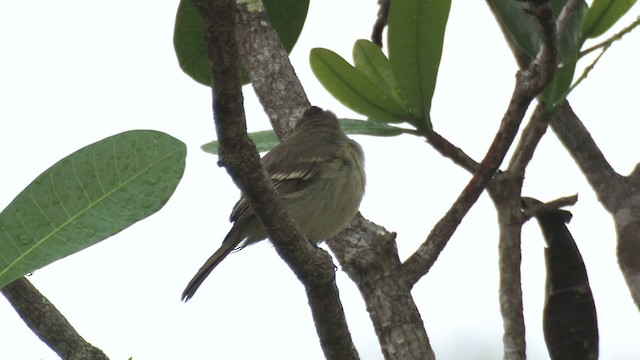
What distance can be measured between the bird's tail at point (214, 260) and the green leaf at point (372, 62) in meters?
1.08

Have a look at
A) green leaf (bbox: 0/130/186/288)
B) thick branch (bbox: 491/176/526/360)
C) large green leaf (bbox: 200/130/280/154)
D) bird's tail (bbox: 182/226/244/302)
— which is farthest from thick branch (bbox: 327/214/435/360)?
green leaf (bbox: 0/130/186/288)

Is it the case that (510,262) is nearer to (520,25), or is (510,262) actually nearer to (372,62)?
(520,25)

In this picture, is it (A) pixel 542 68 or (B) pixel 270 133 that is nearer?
(A) pixel 542 68

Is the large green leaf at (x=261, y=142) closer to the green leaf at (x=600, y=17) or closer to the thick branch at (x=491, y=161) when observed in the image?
the thick branch at (x=491, y=161)

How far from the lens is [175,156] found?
236 cm

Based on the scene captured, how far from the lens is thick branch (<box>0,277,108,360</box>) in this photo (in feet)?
7.57

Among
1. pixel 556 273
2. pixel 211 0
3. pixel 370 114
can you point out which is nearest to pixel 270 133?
pixel 370 114

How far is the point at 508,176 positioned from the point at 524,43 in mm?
482

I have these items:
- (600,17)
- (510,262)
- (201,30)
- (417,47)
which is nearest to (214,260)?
(201,30)

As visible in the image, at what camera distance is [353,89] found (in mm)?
3809

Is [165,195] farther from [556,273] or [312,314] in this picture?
[556,273]

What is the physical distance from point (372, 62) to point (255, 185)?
5.42 ft

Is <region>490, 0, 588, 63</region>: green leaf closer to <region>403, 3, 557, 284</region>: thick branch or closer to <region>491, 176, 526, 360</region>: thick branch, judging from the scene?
<region>403, 3, 557, 284</region>: thick branch

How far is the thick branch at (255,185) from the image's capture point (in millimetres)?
2100
